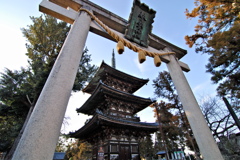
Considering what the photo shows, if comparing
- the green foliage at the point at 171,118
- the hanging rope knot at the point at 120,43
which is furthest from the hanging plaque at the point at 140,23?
the green foliage at the point at 171,118

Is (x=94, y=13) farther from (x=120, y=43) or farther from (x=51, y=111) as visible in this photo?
(x=51, y=111)

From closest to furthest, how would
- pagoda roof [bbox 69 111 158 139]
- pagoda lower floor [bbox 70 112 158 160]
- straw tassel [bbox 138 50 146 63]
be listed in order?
straw tassel [bbox 138 50 146 63] → pagoda roof [bbox 69 111 158 139] → pagoda lower floor [bbox 70 112 158 160]

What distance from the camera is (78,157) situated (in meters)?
17.8

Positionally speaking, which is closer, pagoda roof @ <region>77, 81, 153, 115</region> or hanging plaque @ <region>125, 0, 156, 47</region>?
hanging plaque @ <region>125, 0, 156, 47</region>

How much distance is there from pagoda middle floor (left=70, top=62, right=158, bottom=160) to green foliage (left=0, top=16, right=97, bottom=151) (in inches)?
75.1

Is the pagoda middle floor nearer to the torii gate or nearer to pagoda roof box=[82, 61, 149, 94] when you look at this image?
pagoda roof box=[82, 61, 149, 94]

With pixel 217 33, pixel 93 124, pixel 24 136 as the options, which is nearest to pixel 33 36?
pixel 93 124

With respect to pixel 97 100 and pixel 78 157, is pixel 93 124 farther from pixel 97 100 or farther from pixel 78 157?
pixel 78 157

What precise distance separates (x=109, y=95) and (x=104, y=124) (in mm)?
2235

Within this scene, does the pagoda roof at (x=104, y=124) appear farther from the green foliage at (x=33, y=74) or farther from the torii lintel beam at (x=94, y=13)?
the torii lintel beam at (x=94, y=13)

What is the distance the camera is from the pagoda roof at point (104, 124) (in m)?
6.73

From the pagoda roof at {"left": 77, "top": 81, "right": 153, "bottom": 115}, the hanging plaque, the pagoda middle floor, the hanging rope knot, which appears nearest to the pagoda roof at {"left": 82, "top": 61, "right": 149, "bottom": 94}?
the pagoda middle floor

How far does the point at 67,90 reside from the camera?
1.54m

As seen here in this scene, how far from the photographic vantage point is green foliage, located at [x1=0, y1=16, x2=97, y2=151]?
22.9ft
